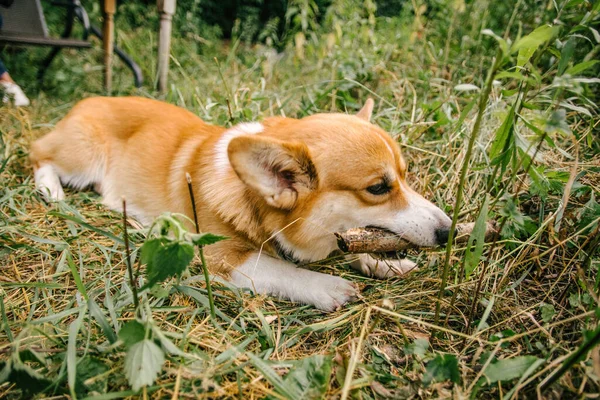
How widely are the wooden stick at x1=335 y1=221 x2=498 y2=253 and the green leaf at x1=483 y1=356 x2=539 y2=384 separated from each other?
56cm

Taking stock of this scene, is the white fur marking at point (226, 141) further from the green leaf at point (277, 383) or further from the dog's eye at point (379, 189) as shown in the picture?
the green leaf at point (277, 383)

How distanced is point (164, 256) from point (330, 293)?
926 millimetres

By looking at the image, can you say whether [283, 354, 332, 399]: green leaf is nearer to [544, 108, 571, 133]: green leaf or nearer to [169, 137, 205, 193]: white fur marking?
[544, 108, 571, 133]: green leaf

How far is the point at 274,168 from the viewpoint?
5.84 feet

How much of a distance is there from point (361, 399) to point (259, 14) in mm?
8382

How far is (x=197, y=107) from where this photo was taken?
3510 millimetres

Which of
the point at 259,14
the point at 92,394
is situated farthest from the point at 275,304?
the point at 259,14

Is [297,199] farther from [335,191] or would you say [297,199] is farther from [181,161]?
[181,161]

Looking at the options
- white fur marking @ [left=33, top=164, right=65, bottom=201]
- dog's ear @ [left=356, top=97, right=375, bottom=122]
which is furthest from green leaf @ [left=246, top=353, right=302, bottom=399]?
white fur marking @ [left=33, top=164, right=65, bottom=201]

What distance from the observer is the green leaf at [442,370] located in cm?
121

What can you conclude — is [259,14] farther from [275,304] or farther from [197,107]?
[275,304]

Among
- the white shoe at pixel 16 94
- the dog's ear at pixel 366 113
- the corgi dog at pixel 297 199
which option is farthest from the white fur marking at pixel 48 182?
the dog's ear at pixel 366 113

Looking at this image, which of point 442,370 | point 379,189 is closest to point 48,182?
point 379,189

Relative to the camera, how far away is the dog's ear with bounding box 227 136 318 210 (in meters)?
1.62
